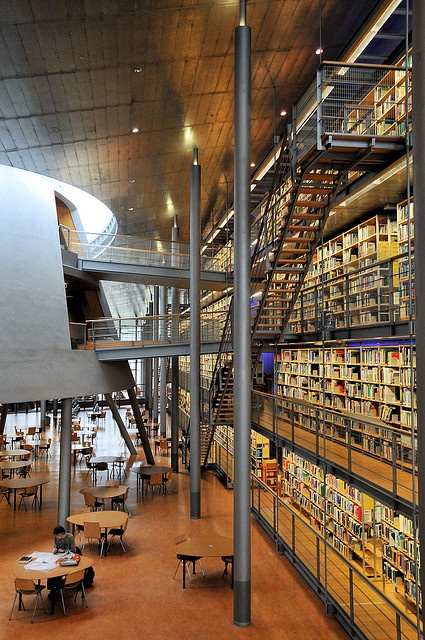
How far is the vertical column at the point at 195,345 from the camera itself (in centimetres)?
916

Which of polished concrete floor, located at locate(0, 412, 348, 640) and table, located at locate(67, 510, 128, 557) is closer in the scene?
polished concrete floor, located at locate(0, 412, 348, 640)

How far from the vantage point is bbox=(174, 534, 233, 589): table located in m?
6.28

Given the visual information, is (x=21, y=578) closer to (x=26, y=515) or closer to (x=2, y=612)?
(x=2, y=612)

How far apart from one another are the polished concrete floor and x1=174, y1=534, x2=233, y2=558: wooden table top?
37 cm

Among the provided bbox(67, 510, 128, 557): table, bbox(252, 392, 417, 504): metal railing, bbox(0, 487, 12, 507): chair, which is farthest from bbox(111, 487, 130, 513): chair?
bbox(252, 392, 417, 504): metal railing

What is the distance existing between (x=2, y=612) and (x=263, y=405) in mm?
5333

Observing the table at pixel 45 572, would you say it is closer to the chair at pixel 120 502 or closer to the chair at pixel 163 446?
the chair at pixel 120 502

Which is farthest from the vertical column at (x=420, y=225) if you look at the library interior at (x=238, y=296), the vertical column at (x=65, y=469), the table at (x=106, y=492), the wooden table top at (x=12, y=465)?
the wooden table top at (x=12, y=465)

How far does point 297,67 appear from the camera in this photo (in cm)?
695

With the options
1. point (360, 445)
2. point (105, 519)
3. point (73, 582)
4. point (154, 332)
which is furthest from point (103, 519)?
point (154, 332)

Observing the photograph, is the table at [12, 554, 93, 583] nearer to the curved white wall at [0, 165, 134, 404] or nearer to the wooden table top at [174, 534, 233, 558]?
the wooden table top at [174, 534, 233, 558]

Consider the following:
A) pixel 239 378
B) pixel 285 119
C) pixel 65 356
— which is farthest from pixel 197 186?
pixel 239 378

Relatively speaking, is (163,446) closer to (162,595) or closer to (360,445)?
(162,595)

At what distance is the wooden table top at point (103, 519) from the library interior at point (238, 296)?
0.18 ft
